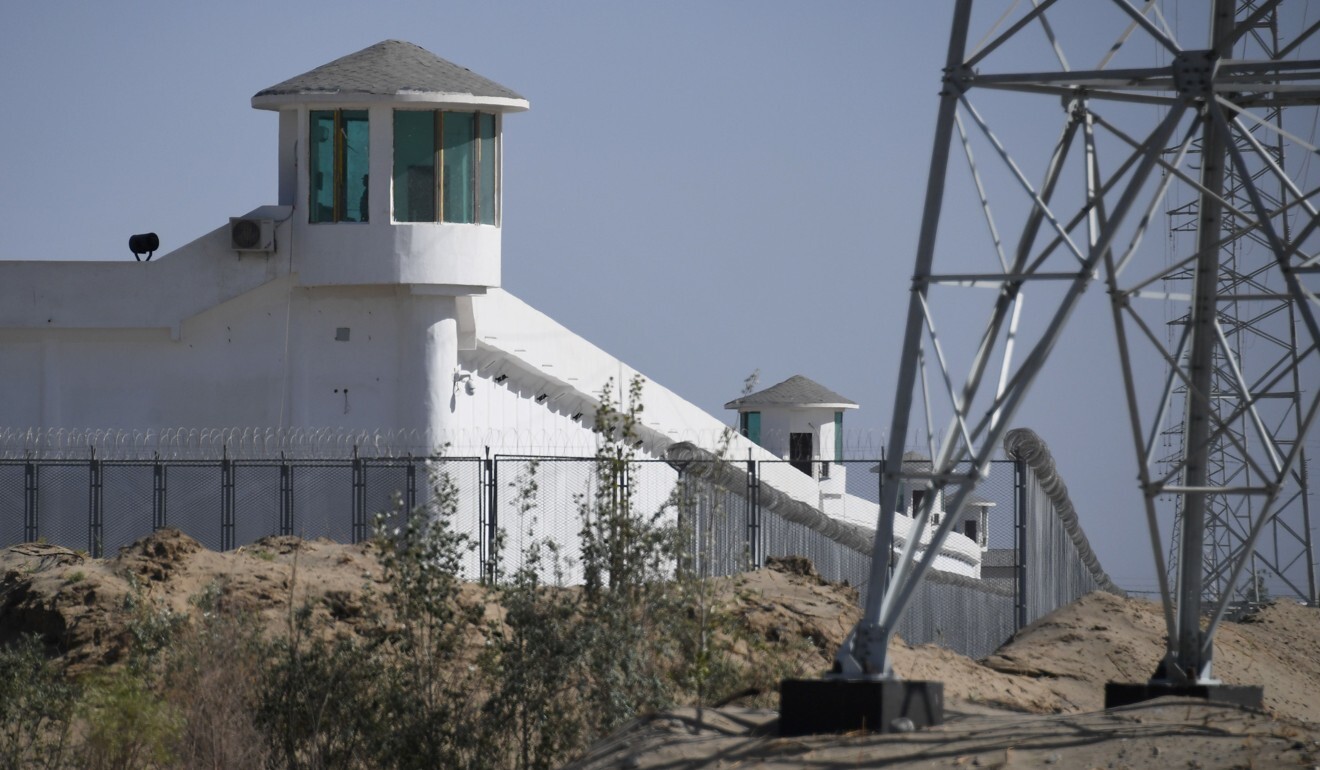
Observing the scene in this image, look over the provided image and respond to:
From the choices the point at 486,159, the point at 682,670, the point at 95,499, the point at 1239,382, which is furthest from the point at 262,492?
the point at 1239,382

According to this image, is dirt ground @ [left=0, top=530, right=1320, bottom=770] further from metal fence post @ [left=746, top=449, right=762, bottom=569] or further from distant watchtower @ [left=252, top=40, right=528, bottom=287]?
distant watchtower @ [left=252, top=40, right=528, bottom=287]

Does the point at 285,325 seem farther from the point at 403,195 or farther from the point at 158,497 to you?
the point at 158,497

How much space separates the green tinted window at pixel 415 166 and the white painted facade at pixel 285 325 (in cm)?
18

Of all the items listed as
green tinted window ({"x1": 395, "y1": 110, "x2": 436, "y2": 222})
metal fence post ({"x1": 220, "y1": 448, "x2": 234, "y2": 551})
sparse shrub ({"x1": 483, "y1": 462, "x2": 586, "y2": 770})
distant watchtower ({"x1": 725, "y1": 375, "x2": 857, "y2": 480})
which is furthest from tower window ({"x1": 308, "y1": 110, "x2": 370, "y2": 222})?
distant watchtower ({"x1": 725, "y1": 375, "x2": 857, "y2": 480})

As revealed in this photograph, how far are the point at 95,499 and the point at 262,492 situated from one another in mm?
2482

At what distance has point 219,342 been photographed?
Answer: 1228 inches

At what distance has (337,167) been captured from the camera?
3034 cm

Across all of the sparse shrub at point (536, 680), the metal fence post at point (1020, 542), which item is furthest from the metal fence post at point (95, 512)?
the sparse shrub at point (536, 680)

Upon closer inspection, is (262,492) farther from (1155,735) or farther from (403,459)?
(1155,735)

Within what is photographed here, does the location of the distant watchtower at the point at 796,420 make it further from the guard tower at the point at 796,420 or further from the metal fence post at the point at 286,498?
the metal fence post at the point at 286,498

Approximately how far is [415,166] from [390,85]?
4.44ft

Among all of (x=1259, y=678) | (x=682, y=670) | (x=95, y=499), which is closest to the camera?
(x=682, y=670)

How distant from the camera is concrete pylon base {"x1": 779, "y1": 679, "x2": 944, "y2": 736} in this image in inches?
428

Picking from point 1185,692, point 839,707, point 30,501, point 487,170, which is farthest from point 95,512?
point 1185,692
